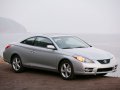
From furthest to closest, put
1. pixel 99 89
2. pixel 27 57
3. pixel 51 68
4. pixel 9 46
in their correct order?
pixel 9 46
pixel 27 57
pixel 51 68
pixel 99 89

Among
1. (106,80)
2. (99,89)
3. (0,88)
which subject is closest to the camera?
(99,89)

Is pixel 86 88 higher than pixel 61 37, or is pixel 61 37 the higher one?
pixel 61 37

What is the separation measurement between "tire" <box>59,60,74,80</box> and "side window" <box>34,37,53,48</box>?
1.09 meters

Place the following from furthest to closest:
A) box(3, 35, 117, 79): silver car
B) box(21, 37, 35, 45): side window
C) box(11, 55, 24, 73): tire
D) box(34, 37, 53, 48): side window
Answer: box(11, 55, 24, 73): tire < box(21, 37, 35, 45): side window < box(34, 37, 53, 48): side window < box(3, 35, 117, 79): silver car

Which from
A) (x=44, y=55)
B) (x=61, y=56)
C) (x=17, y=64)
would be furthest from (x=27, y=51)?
(x=61, y=56)

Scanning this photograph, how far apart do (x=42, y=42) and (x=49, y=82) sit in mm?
A: 1851

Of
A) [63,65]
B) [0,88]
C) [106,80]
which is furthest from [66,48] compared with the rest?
[0,88]

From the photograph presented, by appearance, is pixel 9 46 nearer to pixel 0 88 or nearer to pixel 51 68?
pixel 51 68

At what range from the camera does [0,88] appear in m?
12.0

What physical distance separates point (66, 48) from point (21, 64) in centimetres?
208

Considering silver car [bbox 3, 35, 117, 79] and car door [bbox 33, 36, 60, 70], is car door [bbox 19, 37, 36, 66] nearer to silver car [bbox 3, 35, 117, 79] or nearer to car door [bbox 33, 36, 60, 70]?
silver car [bbox 3, 35, 117, 79]

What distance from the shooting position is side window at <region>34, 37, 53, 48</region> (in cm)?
1409

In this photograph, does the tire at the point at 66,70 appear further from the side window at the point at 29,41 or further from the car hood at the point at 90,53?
the side window at the point at 29,41

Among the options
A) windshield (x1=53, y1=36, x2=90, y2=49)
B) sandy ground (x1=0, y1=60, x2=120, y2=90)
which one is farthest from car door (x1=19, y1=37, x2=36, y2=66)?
windshield (x1=53, y1=36, x2=90, y2=49)
